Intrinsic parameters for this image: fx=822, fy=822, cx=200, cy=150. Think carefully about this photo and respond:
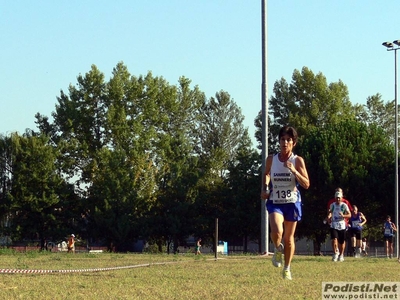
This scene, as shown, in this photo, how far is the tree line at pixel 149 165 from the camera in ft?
222

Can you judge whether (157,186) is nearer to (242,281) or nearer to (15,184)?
(15,184)

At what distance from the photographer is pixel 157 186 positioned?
80.6 meters

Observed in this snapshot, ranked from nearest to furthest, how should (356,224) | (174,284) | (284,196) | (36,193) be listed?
→ (174,284)
(284,196)
(356,224)
(36,193)

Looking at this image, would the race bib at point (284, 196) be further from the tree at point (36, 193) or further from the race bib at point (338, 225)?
the tree at point (36, 193)

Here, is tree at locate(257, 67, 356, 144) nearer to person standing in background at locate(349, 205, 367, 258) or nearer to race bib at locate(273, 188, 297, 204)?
person standing in background at locate(349, 205, 367, 258)

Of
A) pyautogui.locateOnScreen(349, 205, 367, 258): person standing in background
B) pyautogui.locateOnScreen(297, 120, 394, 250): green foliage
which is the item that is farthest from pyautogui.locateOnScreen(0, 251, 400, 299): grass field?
pyautogui.locateOnScreen(297, 120, 394, 250): green foliage

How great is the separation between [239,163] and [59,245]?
65.3ft

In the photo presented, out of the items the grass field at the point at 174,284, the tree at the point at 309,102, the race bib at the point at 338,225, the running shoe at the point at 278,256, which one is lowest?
the grass field at the point at 174,284

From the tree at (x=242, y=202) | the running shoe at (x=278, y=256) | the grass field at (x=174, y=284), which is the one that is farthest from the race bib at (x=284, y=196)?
the tree at (x=242, y=202)

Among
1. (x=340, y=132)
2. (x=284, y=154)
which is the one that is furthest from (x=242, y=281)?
(x=340, y=132)

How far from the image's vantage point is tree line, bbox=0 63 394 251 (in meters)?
67.6

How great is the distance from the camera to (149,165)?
81500mm

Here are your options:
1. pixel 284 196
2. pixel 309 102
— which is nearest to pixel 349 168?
pixel 309 102

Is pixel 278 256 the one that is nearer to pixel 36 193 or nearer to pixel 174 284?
pixel 174 284
